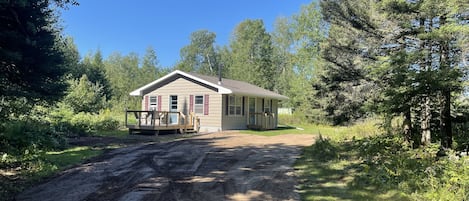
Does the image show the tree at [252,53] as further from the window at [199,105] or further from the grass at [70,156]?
the grass at [70,156]

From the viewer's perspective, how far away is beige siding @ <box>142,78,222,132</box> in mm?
16203

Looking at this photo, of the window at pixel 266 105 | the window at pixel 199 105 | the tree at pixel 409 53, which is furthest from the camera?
the window at pixel 266 105

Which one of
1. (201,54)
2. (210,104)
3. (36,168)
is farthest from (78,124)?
(201,54)

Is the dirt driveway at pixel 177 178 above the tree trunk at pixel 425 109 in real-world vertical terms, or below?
below

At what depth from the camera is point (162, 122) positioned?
1571 centimetres

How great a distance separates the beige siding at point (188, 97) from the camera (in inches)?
638

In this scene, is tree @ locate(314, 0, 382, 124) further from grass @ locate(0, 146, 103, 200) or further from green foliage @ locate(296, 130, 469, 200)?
grass @ locate(0, 146, 103, 200)

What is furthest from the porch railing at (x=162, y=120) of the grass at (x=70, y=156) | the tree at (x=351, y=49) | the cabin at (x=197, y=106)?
the tree at (x=351, y=49)

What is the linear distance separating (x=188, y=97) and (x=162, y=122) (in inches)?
85.0

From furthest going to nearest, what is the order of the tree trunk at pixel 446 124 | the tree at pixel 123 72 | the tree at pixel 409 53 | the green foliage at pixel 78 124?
the tree at pixel 123 72
the green foliage at pixel 78 124
the tree trunk at pixel 446 124
the tree at pixel 409 53

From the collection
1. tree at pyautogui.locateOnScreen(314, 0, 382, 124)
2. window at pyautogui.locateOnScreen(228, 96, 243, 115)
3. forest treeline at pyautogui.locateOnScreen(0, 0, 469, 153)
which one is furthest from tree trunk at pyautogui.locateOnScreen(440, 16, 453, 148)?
window at pyautogui.locateOnScreen(228, 96, 243, 115)

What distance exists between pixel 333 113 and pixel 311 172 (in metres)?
5.89

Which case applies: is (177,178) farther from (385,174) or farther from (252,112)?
(252,112)

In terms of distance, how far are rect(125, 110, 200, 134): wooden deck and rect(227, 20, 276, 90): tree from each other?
2055cm
